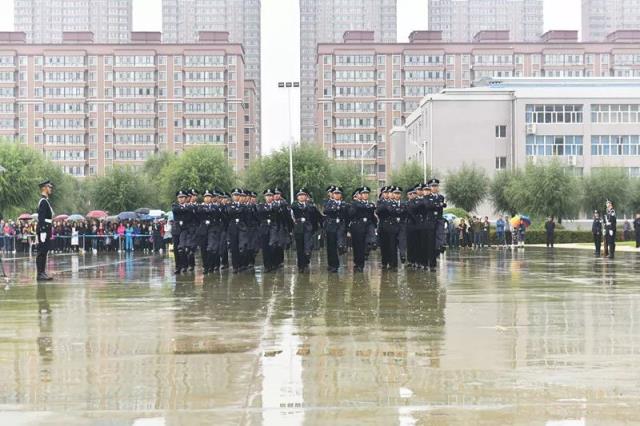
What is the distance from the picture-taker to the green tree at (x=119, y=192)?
106m

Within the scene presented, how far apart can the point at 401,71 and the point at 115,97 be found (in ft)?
150

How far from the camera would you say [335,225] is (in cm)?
2289

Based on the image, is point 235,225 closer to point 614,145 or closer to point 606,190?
point 606,190

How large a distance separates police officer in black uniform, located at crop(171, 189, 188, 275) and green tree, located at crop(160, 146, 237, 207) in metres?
68.7

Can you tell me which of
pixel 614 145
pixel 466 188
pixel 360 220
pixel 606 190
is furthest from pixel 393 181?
pixel 360 220

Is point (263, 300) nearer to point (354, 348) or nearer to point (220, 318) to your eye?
point (220, 318)

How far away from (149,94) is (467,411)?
157 meters

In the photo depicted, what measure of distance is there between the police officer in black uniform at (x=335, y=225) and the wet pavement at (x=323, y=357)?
5203 mm

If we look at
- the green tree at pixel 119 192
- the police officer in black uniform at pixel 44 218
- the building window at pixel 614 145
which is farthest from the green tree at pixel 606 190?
the police officer in black uniform at pixel 44 218

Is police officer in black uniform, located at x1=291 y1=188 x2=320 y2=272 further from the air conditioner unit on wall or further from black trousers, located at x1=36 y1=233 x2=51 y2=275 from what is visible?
the air conditioner unit on wall

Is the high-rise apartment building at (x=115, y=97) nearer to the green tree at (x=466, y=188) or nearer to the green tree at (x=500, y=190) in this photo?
the green tree at (x=466, y=188)

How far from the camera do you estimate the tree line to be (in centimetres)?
7675

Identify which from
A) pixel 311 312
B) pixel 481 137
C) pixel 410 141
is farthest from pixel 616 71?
pixel 311 312

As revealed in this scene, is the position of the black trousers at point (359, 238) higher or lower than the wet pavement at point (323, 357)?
higher
